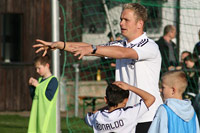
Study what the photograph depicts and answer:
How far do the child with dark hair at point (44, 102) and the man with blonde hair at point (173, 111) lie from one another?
270cm

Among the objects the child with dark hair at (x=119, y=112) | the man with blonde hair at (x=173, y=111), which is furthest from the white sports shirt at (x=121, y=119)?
the man with blonde hair at (x=173, y=111)

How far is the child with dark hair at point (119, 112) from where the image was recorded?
5.02 metres

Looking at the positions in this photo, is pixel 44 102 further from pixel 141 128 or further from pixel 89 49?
pixel 89 49

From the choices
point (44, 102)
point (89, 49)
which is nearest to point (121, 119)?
point (89, 49)

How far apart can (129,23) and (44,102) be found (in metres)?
2.40

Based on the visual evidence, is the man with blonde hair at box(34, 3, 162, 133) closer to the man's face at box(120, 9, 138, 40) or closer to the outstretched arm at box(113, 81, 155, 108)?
the man's face at box(120, 9, 138, 40)

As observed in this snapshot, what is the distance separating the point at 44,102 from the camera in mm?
7367

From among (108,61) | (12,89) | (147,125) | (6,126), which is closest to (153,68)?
(147,125)

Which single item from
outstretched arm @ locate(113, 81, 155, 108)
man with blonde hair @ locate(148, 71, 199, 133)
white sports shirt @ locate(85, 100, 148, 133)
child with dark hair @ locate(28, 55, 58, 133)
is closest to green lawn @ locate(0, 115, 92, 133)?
child with dark hair @ locate(28, 55, 58, 133)

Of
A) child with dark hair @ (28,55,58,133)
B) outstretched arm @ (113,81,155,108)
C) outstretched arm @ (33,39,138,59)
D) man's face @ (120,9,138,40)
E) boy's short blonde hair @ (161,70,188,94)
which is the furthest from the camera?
child with dark hair @ (28,55,58,133)

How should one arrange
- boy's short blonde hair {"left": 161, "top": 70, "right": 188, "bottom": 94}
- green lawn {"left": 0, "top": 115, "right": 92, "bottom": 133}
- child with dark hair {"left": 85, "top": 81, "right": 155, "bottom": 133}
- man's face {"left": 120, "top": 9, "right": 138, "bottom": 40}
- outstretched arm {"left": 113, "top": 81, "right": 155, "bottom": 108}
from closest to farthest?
outstretched arm {"left": 113, "top": 81, "right": 155, "bottom": 108} → boy's short blonde hair {"left": 161, "top": 70, "right": 188, "bottom": 94} → child with dark hair {"left": 85, "top": 81, "right": 155, "bottom": 133} → man's face {"left": 120, "top": 9, "right": 138, "bottom": 40} → green lawn {"left": 0, "top": 115, "right": 92, "bottom": 133}

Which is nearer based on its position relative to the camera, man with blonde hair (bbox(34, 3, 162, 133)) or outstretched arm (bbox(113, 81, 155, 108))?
outstretched arm (bbox(113, 81, 155, 108))

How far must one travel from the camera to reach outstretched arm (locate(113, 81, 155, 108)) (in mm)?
4781

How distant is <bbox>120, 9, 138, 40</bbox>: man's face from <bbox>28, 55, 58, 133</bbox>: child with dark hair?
7.30 ft
